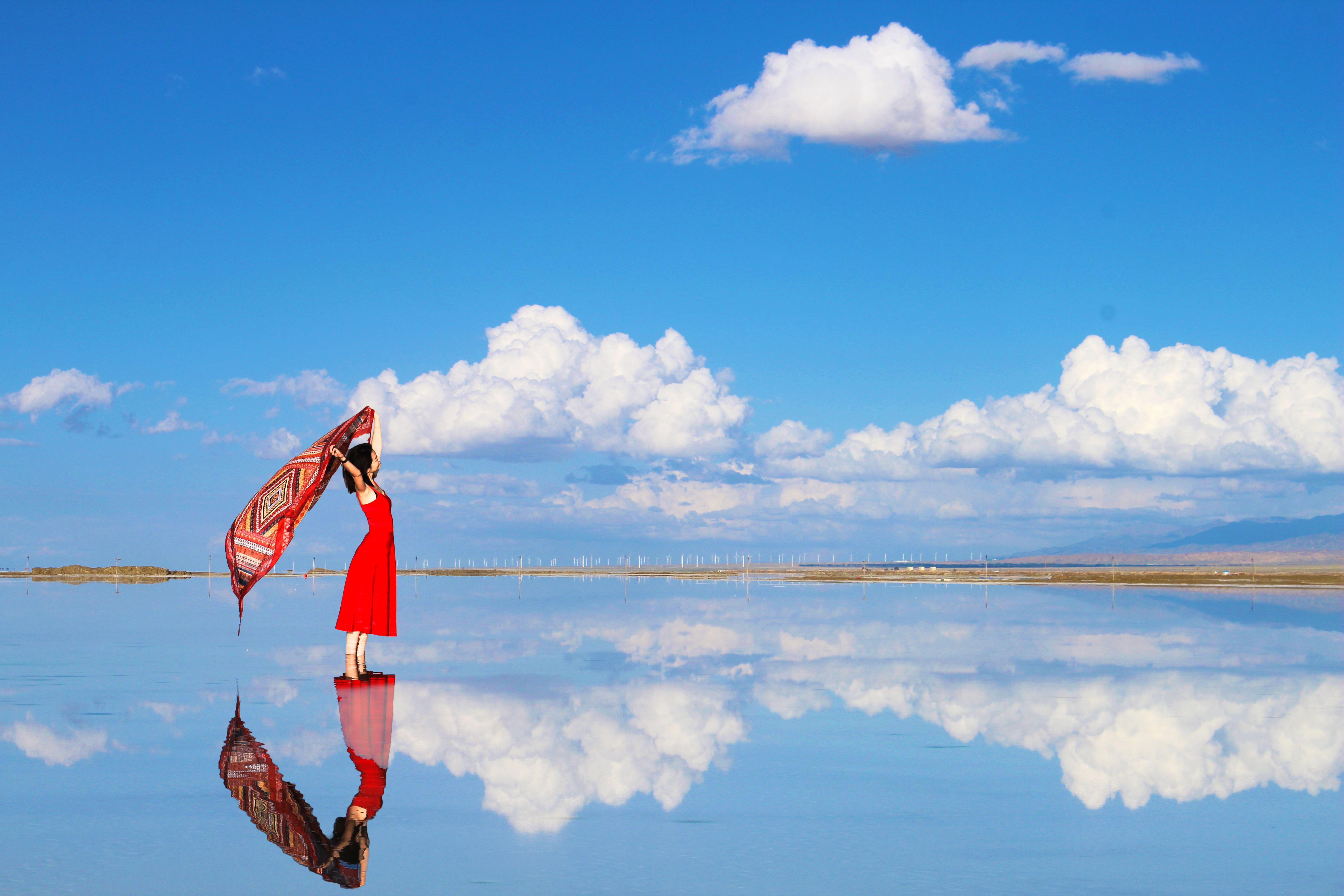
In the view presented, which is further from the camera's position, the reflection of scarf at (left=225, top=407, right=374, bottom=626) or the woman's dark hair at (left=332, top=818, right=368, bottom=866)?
the reflection of scarf at (left=225, top=407, right=374, bottom=626)

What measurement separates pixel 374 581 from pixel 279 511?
2142 mm

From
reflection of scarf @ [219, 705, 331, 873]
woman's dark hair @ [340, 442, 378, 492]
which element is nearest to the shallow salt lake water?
reflection of scarf @ [219, 705, 331, 873]

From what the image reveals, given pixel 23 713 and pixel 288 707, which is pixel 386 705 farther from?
pixel 23 713

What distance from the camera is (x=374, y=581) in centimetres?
2142

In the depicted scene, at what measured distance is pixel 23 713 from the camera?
16266 millimetres

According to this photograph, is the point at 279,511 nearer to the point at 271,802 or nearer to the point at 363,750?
the point at 363,750

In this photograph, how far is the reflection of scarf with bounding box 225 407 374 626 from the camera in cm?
2122

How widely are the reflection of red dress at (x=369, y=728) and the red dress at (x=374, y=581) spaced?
36.9 inches

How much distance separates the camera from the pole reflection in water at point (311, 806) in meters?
9.16

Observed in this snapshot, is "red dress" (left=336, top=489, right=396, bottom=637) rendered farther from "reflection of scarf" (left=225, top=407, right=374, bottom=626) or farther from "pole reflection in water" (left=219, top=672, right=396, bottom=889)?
"pole reflection in water" (left=219, top=672, right=396, bottom=889)

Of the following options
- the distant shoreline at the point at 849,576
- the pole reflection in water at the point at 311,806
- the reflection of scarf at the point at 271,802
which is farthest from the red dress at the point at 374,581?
the distant shoreline at the point at 849,576

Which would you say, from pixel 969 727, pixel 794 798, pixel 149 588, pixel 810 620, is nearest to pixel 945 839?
pixel 794 798

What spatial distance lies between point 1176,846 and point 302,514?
52.6 feet

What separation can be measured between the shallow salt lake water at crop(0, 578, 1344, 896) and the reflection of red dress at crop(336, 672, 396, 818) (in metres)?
0.17
